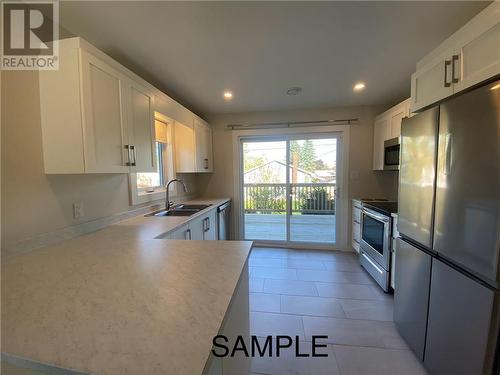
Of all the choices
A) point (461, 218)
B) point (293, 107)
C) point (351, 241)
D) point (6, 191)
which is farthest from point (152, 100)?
point (351, 241)

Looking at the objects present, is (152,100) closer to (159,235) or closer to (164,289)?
(159,235)

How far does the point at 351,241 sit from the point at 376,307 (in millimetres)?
1521

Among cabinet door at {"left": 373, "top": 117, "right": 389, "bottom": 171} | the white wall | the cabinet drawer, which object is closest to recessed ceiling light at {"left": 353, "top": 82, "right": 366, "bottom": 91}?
cabinet door at {"left": 373, "top": 117, "right": 389, "bottom": 171}

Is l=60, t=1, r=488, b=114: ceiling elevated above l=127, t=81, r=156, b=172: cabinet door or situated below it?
above

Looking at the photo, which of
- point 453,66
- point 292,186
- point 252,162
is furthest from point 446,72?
point 252,162

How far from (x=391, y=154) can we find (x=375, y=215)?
934 mm

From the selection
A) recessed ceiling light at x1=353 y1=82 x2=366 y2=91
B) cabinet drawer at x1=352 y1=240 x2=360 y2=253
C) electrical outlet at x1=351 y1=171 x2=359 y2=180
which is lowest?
cabinet drawer at x1=352 y1=240 x2=360 y2=253

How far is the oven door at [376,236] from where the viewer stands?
2.42 m

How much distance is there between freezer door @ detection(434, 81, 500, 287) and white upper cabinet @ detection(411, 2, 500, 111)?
0.17 metres

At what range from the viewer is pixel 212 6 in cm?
138

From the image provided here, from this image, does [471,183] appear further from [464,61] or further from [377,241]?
[377,241]

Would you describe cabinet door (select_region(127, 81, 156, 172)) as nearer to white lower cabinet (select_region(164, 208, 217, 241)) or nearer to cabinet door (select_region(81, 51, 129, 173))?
cabinet door (select_region(81, 51, 129, 173))

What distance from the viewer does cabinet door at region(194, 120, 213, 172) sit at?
323cm

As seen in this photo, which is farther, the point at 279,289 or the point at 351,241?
the point at 351,241
